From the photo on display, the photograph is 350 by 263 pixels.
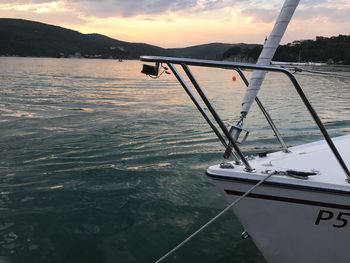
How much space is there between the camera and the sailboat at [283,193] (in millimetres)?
3725

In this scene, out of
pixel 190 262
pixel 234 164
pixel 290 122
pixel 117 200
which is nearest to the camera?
pixel 234 164

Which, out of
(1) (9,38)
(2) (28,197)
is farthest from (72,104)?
(1) (9,38)

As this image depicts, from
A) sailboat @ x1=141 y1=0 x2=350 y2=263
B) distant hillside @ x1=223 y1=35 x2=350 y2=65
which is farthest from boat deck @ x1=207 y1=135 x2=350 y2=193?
distant hillside @ x1=223 y1=35 x2=350 y2=65

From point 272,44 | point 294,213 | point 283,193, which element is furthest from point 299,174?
point 272,44

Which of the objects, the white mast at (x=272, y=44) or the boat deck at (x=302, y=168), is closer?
the boat deck at (x=302, y=168)

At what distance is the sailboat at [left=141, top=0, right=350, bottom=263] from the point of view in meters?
3.72

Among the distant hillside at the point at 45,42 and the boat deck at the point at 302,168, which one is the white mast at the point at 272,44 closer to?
the boat deck at the point at 302,168

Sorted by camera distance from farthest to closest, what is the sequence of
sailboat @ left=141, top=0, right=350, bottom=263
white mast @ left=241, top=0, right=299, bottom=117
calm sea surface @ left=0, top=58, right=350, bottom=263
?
calm sea surface @ left=0, top=58, right=350, bottom=263
white mast @ left=241, top=0, right=299, bottom=117
sailboat @ left=141, top=0, right=350, bottom=263

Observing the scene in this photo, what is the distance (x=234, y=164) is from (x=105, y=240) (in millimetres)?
2050

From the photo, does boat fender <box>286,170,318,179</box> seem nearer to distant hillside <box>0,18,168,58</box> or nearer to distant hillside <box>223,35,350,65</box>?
distant hillside <box>223,35,350,65</box>

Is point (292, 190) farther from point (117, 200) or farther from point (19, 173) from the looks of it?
point (19, 173)

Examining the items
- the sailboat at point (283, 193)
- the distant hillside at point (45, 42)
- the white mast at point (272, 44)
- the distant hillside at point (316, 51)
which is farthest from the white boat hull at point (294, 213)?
the distant hillside at point (45, 42)

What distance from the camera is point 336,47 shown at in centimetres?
1180

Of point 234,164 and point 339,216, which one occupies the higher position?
point 234,164
